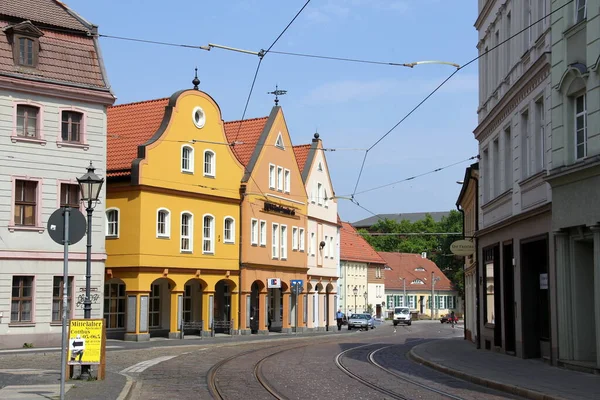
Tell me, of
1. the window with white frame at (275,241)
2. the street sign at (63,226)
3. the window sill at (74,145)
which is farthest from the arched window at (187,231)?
the street sign at (63,226)

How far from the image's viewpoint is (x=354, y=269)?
306ft

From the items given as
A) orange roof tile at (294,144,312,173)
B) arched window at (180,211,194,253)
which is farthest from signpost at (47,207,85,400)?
orange roof tile at (294,144,312,173)

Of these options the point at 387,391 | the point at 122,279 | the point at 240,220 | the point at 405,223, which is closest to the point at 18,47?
the point at 122,279

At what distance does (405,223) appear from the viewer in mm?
142125

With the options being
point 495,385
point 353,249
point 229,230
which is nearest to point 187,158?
point 229,230

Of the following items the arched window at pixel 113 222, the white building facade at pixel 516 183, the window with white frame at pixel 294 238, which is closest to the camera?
the white building facade at pixel 516 183

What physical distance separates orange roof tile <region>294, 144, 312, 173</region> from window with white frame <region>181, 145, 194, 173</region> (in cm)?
1713

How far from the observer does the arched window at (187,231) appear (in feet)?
152

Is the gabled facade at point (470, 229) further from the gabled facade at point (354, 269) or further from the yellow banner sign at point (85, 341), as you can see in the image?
the gabled facade at point (354, 269)

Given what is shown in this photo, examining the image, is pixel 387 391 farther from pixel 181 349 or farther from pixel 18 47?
pixel 18 47

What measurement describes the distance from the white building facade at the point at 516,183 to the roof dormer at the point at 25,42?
17.4 m

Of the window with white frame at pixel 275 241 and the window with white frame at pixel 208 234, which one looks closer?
the window with white frame at pixel 208 234

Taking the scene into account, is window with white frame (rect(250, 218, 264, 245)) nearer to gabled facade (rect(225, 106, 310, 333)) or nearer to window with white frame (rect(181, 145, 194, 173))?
gabled facade (rect(225, 106, 310, 333))

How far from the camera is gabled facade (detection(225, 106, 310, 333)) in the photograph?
5141 centimetres
